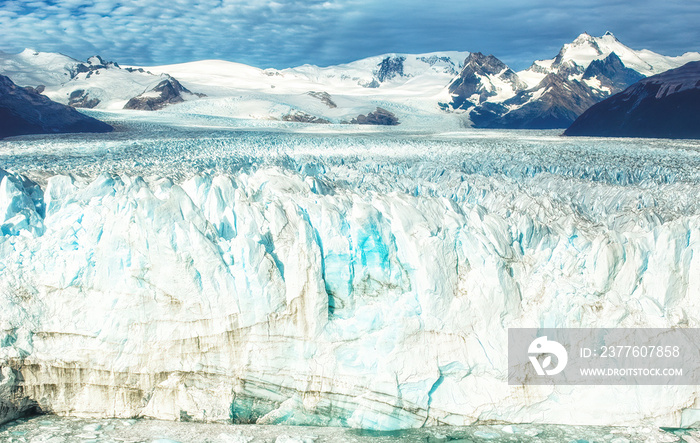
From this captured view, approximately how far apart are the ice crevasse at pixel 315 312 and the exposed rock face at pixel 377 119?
91.9 feet

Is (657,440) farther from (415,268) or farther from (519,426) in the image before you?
(415,268)

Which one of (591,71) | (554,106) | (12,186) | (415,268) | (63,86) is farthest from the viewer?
(591,71)

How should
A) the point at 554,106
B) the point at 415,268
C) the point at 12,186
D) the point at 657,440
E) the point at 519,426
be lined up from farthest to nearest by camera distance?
the point at 554,106
the point at 12,186
the point at 415,268
the point at 519,426
the point at 657,440

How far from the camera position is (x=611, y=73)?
5891 centimetres

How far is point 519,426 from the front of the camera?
425 cm

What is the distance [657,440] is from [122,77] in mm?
43043

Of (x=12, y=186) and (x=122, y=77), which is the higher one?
(x=122, y=77)

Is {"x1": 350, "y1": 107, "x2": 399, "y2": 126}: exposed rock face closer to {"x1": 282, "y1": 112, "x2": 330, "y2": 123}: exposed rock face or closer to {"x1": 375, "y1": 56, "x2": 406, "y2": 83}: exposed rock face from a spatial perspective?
{"x1": 282, "y1": 112, "x2": 330, "y2": 123}: exposed rock face

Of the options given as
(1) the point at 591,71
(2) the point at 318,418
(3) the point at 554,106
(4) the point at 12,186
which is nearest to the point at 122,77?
(3) the point at 554,106

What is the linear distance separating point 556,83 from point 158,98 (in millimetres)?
31527

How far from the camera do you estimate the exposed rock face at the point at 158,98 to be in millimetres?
33312

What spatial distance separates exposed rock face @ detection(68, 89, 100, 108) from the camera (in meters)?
36.4

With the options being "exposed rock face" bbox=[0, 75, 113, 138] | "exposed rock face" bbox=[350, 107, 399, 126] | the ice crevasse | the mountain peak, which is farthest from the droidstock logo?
the mountain peak

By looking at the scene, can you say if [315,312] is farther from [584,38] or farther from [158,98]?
[584,38]
